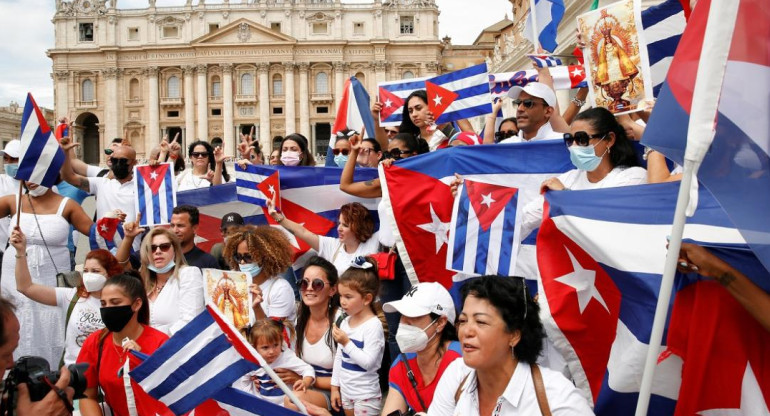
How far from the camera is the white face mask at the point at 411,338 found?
12.0ft

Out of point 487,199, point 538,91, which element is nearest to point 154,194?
point 487,199

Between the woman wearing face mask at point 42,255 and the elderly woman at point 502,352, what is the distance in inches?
137

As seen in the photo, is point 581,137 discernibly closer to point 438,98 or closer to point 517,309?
point 517,309

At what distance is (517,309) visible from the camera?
9.27ft

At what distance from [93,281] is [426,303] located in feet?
7.61

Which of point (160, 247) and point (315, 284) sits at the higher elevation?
point (160, 247)

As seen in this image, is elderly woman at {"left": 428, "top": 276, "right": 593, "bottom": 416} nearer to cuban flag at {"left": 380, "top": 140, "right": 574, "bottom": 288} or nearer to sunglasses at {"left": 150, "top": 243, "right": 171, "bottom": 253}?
cuban flag at {"left": 380, "top": 140, "right": 574, "bottom": 288}

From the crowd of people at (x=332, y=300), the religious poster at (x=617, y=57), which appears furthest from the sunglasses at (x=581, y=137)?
the religious poster at (x=617, y=57)

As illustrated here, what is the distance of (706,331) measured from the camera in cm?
248

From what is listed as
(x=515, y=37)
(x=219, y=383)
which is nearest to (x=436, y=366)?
(x=219, y=383)

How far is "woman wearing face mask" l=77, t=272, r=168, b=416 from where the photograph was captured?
382 cm

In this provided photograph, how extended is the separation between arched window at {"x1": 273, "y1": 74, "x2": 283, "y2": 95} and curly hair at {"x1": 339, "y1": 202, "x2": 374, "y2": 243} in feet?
190

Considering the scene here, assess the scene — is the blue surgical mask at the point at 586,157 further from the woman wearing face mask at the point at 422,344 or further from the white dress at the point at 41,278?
the white dress at the point at 41,278

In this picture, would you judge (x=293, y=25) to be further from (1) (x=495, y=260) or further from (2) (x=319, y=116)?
(1) (x=495, y=260)
